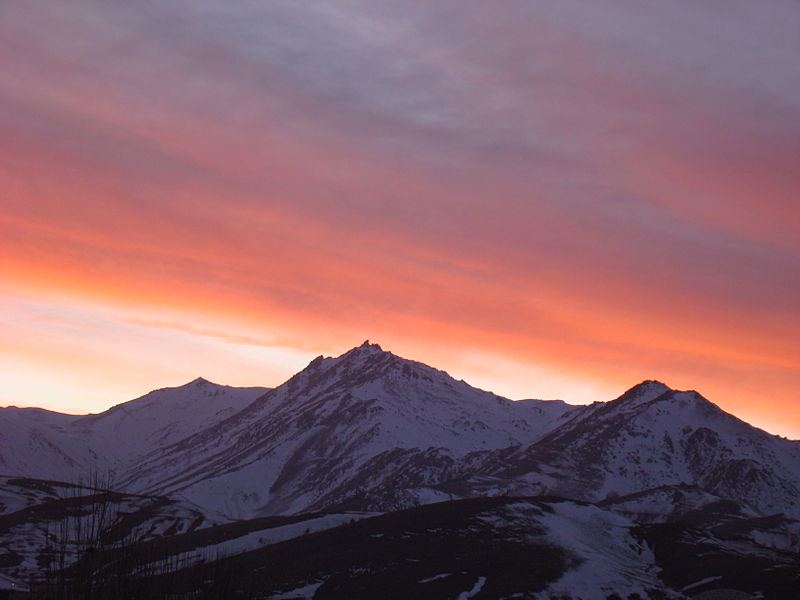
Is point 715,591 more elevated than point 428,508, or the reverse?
point 428,508

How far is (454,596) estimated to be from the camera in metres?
101

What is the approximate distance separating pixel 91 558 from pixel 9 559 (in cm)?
11993

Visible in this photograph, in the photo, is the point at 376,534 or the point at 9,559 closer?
the point at 376,534

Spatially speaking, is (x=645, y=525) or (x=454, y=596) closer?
(x=454, y=596)

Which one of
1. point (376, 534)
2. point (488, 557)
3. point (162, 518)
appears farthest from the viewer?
point (162, 518)

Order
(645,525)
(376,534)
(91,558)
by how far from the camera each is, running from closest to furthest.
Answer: (91,558) < (376,534) < (645,525)

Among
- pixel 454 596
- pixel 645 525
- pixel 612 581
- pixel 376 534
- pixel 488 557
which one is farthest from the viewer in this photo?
pixel 645 525

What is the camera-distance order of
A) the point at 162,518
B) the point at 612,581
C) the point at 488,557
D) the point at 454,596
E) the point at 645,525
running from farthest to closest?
1. the point at 162,518
2. the point at 645,525
3. the point at 488,557
4. the point at 612,581
5. the point at 454,596

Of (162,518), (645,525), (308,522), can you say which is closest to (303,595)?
(308,522)

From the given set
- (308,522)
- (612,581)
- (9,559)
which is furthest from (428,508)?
(9,559)

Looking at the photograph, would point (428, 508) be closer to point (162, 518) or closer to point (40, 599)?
point (162, 518)

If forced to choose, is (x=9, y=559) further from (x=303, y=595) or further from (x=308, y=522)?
(x=303, y=595)

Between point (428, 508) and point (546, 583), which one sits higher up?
point (428, 508)

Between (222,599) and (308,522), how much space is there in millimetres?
108961
